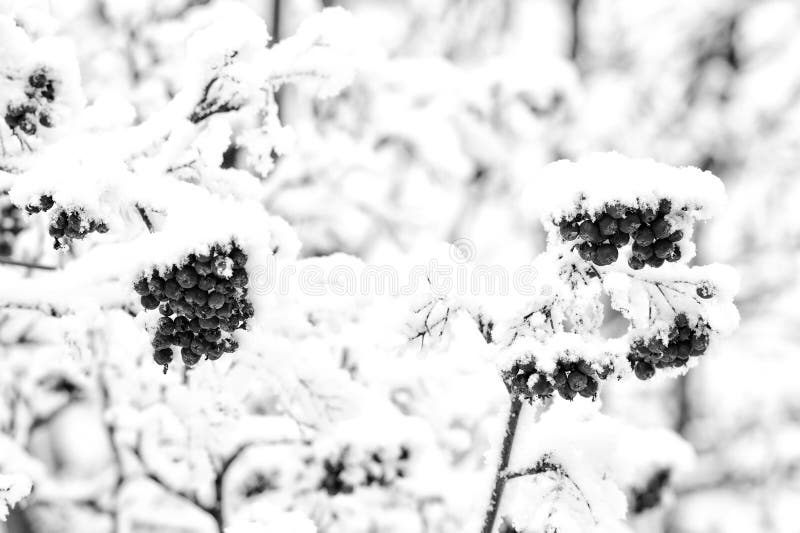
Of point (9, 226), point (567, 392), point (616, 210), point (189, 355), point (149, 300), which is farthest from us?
point (9, 226)

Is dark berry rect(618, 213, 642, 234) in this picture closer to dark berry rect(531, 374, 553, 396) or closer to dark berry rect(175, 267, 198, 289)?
dark berry rect(531, 374, 553, 396)

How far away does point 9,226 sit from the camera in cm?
372

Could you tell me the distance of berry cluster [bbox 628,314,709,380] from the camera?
171cm

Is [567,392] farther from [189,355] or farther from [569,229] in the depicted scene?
[189,355]

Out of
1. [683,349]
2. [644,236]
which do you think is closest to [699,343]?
[683,349]

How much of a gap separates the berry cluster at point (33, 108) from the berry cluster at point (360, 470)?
6.44 feet

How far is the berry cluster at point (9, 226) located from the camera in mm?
3697

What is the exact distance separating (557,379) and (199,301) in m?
0.98

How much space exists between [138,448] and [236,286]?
2.34 m

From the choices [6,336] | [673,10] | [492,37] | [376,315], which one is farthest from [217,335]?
[673,10]

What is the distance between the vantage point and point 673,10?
29.3ft

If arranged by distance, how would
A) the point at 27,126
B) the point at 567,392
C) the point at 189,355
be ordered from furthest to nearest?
the point at 27,126 → the point at 189,355 → the point at 567,392

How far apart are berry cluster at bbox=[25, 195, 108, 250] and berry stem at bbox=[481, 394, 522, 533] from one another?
1.29m

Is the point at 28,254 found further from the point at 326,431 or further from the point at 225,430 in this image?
the point at 326,431
